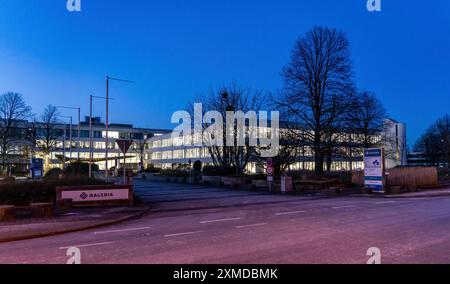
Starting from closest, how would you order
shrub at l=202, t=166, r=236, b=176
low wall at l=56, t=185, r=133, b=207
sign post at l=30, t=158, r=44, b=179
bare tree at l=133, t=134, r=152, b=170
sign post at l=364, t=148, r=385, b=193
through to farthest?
1. low wall at l=56, t=185, r=133, b=207
2. sign post at l=364, t=148, r=385, b=193
3. sign post at l=30, t=158, r=44, b=179
4. shrub at l=202, t=166, r=236, b=176
5. bare tree at l=133, t=134, r=152, b=170

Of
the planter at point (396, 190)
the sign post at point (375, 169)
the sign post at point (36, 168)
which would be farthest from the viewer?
the sign post at point (36, 168)

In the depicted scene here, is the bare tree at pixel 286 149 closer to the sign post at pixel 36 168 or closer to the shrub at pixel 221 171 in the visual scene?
the shrub at pixel 221 171

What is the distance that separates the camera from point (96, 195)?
770 inches

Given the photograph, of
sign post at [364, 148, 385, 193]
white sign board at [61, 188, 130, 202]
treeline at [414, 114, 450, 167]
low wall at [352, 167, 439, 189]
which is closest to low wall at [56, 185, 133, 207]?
white sign board at [61, 188, 130, 202]

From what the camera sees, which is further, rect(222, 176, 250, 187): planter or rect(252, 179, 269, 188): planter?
rect(222, 176, 250, 187): planter

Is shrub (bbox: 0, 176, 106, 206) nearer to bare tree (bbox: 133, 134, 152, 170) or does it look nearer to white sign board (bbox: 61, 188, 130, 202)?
white sign board (bbox: 61, 188, 130, 202)

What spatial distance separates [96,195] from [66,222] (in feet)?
17.6

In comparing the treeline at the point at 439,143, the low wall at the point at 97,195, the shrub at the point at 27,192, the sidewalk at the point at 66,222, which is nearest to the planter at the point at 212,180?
the low wall at the point at 97,195

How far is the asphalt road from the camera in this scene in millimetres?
8427

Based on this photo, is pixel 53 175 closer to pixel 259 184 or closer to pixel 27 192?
pixel 27 192

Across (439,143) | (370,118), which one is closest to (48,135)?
(370,118)

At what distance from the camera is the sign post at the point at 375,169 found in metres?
27.6

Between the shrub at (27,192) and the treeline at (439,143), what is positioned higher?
the treeline at (439,143)

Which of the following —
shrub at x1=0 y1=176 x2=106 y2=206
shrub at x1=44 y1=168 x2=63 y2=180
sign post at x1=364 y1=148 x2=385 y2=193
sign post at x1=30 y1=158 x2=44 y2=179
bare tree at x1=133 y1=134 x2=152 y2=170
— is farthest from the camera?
bare tree at x1=133 y1=134 x2=152 y2=170
